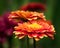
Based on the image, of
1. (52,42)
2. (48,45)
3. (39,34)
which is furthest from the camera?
(52,42)

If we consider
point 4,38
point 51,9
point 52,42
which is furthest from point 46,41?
point 4,38

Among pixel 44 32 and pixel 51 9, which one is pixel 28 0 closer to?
pixel 51 9

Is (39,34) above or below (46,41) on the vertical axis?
above

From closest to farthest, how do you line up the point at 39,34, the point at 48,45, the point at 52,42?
the point at 39,34 < the point at 48,45 < the point at 52,42

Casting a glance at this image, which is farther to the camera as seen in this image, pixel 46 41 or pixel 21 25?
pixel 46 41
